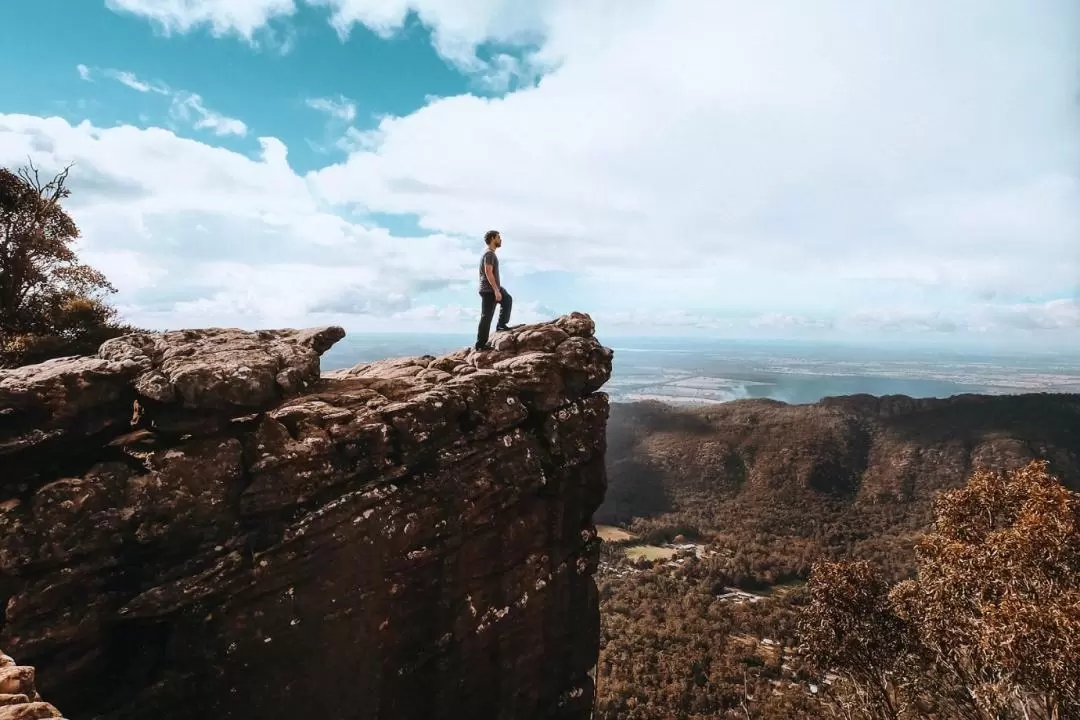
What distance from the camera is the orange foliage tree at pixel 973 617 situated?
43.1 ft

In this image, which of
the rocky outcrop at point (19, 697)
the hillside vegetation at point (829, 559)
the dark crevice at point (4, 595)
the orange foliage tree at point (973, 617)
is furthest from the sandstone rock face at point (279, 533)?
the hillside vegetation at point (829, 559)

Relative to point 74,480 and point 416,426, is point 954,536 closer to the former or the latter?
point 416,426

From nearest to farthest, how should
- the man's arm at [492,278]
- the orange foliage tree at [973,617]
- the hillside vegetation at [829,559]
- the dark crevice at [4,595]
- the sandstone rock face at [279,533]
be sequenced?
the dark crevice at [4,595], the sandstone rock face at [279,533], the orange foliage tree at [973,617], the hillside vegetation at [829,559], the man's arm at [492,278]

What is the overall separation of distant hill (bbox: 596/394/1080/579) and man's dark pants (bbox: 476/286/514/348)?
79595mm

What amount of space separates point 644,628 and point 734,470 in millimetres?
60878

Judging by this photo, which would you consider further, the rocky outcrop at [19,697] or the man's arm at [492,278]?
the man's arm at [492,278]

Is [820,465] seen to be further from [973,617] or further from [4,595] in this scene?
[4,595]

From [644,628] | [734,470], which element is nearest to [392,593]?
[644,628]

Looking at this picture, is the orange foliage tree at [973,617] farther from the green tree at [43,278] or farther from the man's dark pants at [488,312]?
the green tree at [43,278]

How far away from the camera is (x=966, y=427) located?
108750 mm

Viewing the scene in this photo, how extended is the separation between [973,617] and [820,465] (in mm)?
102790

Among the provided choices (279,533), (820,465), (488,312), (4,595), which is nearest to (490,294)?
(488,312)

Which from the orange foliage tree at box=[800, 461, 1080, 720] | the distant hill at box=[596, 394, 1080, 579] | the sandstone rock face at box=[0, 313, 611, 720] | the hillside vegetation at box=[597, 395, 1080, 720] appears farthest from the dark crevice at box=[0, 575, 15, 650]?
the distant hill at box=[596, 394, 1080, 579]

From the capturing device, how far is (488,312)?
18.6 metres
